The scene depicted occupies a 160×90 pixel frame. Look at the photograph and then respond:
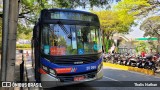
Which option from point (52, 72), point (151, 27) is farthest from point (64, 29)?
point (151, 27)

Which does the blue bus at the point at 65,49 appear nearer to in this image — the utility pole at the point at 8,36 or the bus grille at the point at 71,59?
the bus grille at the point at 71,59

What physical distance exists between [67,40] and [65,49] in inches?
12.3

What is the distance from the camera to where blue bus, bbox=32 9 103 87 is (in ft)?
23.7

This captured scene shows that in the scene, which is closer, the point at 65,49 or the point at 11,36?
the point at 11,36

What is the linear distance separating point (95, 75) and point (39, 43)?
227 cm

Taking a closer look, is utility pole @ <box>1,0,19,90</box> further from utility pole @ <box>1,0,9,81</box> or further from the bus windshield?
the bus windshield

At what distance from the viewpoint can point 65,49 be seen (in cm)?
740

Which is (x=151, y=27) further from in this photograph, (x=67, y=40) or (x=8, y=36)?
(x=8, y=36)

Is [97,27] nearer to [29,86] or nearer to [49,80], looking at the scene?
[49,80]

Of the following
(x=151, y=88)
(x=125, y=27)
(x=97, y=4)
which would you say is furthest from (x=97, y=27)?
(x=125, y=27)

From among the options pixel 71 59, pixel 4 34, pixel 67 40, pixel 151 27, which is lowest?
pixel 71 59

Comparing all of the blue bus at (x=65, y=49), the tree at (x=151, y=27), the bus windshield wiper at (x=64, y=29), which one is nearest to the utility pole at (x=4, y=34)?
the blue bus at (x=65, y=49)

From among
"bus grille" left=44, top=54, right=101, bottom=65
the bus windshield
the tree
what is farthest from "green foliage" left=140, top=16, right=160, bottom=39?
"bus grille" left=44, top=54, right=101, bottom=65

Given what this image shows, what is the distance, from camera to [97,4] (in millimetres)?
8977
